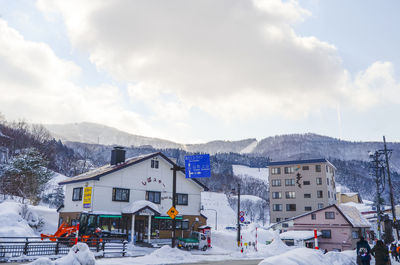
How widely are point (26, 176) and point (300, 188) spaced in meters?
54.6

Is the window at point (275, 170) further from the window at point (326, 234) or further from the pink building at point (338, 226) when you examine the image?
the window at point (326, 234)

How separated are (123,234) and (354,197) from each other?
316 feet

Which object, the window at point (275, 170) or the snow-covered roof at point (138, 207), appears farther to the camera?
the window at point (275, 170)

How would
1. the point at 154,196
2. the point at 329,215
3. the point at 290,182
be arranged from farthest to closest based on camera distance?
the point at 290,182 → the point at 329,215 → the point at 154,196

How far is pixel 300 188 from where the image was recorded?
74.6 meters

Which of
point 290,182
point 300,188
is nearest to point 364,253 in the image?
point 300,188

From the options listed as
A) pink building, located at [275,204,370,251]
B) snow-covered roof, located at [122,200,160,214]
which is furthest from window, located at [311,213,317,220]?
snow-covered roof, located at [122,200,160,214]

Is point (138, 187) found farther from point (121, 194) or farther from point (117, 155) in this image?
point (117, 155)

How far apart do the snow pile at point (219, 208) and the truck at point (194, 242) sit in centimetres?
8295

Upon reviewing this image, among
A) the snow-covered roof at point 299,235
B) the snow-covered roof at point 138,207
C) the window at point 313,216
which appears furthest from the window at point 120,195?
the window at point 313,216

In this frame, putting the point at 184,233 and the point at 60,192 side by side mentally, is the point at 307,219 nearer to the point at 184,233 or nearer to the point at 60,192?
the point at 184,233

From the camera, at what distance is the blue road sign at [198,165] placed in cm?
2633

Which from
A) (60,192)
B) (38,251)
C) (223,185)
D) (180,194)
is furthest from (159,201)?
(223,185)

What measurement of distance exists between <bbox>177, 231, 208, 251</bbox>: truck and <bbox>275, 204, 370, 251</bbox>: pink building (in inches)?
918
